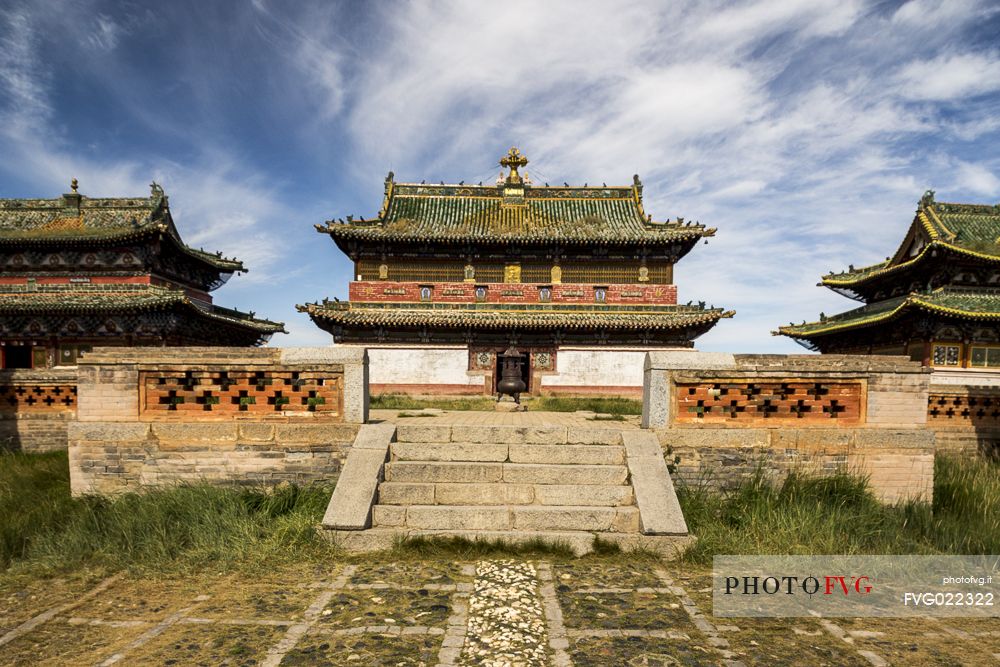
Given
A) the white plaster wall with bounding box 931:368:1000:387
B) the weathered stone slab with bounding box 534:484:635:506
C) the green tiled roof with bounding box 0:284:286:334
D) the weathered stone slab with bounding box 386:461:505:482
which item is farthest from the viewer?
the green tiled roof with bounding box 0:284:286:334

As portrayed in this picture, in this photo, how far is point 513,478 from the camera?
566cm

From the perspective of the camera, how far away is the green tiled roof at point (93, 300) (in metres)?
16.7

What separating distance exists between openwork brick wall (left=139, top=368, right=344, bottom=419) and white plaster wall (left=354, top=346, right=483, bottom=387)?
12232 mm

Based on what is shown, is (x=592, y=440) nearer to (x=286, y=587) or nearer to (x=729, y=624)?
(x=729, y=624)

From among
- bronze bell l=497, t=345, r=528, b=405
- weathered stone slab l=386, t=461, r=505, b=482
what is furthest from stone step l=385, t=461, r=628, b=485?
bronze bell l=497, t=345, r=528, b=405

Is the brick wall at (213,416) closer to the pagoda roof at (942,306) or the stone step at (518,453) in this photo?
the stone step at (518,453)

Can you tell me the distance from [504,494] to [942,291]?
1718 cm

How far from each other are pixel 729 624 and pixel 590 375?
15383 millimetres

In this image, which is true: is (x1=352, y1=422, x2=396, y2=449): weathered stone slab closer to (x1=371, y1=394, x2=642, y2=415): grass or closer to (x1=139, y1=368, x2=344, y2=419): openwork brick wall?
(x1=139, y1=368, x2=344, y2=419): openwork brick wall

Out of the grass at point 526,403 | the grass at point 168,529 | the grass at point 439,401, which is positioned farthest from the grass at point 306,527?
the grass at point 439,401

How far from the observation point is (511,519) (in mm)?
5168

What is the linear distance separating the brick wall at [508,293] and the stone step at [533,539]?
49.8 feet

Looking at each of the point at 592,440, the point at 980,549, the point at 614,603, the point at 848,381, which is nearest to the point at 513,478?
the point at 592,440

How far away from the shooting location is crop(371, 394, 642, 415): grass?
1320 centimetres
